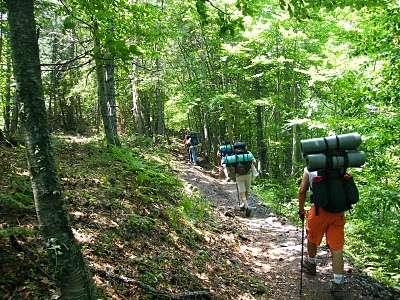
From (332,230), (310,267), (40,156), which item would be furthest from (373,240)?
(40,156)

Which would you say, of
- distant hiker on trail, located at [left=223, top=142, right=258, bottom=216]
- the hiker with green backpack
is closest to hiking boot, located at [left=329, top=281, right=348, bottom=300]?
the hiker with green backpack

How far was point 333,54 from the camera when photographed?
15.0 metres

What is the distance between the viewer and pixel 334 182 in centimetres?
643

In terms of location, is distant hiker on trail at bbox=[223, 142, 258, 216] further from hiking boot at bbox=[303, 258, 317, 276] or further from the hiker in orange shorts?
the hiker in orange shorts

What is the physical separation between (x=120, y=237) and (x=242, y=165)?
7.10 metres

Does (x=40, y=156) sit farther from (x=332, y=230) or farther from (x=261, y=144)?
(x=261, y=144)

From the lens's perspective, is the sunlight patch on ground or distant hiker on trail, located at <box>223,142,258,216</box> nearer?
the sunlight patch on ground

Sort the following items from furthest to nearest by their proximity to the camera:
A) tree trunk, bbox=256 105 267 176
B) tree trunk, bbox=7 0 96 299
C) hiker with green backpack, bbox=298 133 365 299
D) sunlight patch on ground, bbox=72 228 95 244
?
tree trunk, bbox=256 105 267 176
hiker with green backpack, bbox=298 133 365 299
sunlight patch on ground, bbox=72 228 95 244
tree trunk, bbox=7 0 96 299

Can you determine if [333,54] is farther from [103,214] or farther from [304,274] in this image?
[103,214]

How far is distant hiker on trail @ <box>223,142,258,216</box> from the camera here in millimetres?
13062

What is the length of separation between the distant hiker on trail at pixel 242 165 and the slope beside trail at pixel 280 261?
0.80 meters

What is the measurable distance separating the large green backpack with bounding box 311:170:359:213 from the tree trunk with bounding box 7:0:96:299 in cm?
408

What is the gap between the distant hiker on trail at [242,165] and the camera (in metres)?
13.1

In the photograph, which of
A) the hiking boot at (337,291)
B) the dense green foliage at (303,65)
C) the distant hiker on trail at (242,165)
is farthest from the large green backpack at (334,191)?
the distant hiker on trail at (242,165)
